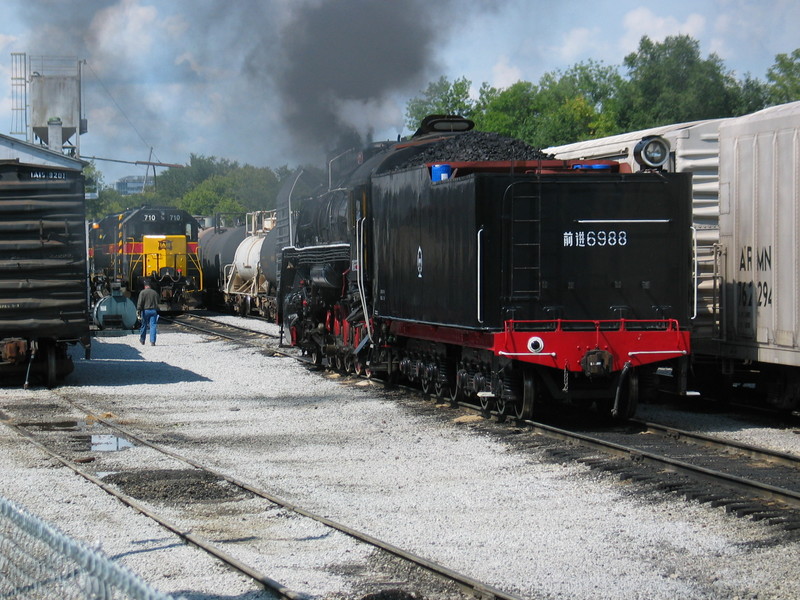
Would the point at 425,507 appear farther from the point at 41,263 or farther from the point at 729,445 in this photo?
the point at 41,263

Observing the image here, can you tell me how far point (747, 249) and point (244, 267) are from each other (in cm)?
2322

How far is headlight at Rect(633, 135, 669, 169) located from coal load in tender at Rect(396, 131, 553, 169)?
1522 mm

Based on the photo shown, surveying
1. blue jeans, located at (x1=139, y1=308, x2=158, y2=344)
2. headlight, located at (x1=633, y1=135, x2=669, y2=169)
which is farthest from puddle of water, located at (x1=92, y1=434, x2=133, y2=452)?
blue jeans, located at (x1=139, y1=308, x2=158, y2=344)

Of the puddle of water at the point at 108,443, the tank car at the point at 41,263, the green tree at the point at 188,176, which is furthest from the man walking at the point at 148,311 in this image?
the green tree at the point at 188,176

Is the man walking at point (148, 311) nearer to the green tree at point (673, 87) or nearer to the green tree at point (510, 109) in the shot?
the green tree at point (673, 87)

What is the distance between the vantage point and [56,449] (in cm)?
1069

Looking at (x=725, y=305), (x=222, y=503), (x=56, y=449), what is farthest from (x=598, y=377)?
(x=56, y=449)

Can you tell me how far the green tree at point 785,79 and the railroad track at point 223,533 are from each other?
149ft

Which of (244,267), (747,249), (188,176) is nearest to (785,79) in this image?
(244,267)

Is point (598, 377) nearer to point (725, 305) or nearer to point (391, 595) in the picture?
point (725, 305)

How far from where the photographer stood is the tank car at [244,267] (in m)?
29.6

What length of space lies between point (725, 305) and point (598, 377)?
2058mm

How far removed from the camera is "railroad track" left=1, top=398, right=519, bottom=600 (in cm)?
584

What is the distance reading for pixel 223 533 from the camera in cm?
722
